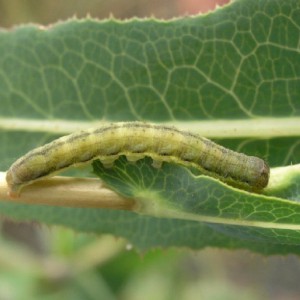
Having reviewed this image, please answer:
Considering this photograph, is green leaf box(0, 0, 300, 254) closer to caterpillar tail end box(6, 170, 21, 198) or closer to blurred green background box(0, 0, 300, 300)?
caterpillar tail end box(6, 170, 21, 198)

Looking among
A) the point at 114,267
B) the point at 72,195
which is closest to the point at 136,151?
the point at 72,195

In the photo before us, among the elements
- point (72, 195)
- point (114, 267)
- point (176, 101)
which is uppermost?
point (176, 101)

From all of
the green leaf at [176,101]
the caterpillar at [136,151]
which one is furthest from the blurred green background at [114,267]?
the caterpillar at [136,151]

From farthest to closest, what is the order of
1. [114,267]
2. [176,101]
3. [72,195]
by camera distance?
[114,267] → [176,101] → [72,195]

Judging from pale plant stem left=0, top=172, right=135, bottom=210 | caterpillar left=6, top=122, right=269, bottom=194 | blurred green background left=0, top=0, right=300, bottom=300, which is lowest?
blurred green background left=0, top=0, right=300, bottom=300

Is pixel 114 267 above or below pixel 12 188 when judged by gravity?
below

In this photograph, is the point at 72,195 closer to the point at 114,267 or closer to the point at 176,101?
the point at 176,101

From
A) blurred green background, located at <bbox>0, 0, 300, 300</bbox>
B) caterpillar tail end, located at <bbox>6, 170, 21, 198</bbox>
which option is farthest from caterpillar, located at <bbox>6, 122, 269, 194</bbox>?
blurred green background, located at <bbox>0, 0, 300, 300</bbox>
